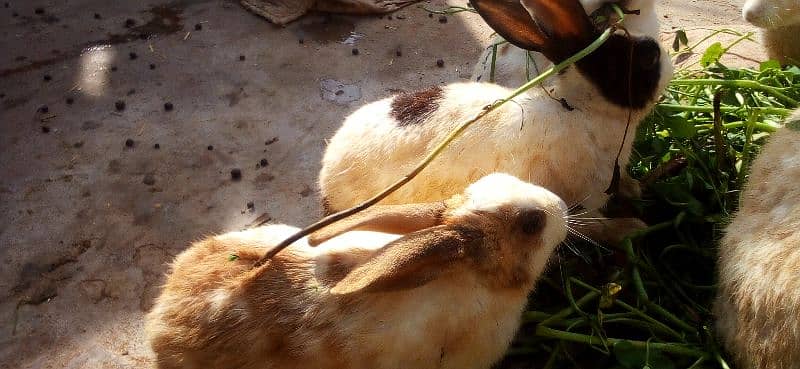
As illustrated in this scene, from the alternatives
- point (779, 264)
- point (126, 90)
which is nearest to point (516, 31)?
point (779, 264)

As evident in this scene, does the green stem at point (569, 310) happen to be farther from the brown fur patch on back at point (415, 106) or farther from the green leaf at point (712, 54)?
the green leaf at point (712, 54)

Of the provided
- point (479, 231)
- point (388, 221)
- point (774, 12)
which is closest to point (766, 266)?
point (479, 231)

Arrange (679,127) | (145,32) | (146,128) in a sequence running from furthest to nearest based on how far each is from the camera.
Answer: (145,32), (146,128), (679,127)

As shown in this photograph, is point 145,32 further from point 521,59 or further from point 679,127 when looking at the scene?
point 679,127

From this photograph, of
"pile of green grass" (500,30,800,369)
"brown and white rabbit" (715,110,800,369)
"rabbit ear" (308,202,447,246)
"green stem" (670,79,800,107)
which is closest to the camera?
"brown and white rabbit" (715,110,800,369)

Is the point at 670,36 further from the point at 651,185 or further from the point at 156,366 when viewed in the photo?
the point at 156,366

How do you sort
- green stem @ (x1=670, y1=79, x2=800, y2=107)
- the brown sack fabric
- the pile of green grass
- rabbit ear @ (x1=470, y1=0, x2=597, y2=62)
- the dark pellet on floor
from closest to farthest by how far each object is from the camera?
the pile of green grass < rabbit ear @ (x1=470, y1=0, x2=597, y2=62) < green stem @ (x1=670, y1=79, x2=800, y2=107) < the dark pellet on floor < the brown sack fabric

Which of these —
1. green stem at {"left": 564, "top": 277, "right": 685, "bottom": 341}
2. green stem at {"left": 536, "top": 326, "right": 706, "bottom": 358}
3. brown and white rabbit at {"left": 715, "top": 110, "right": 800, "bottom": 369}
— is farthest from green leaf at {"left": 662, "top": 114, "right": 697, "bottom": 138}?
green stem at {"left": 536, "top": 326, "right": 706, "bottom": 358}

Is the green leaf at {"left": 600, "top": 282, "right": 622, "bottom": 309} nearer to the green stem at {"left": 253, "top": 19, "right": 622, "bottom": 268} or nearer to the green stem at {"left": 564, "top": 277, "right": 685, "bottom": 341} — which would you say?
the green stem at {"left": 564, "top": 277, "right": 685, "bottom": 341}
